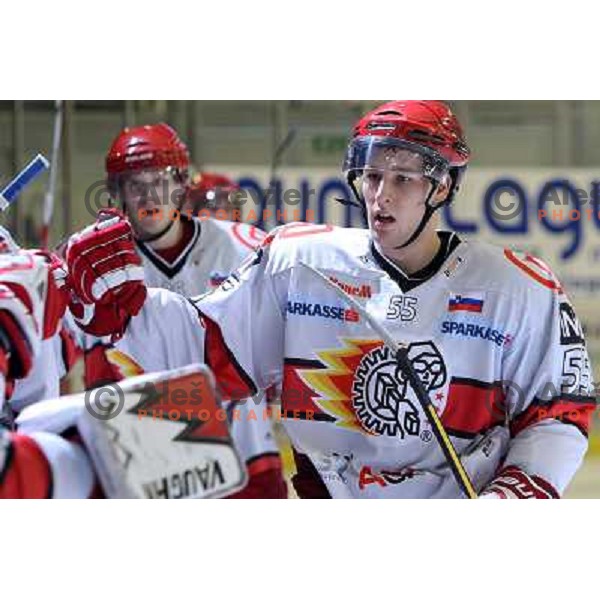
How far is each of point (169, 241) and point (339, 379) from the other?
44 cm

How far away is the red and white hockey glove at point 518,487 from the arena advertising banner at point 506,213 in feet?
1.27

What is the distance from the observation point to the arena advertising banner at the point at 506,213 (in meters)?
2.25

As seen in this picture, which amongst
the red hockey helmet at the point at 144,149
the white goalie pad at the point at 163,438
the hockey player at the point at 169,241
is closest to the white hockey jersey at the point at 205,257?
the hockey player at the point at 169,241

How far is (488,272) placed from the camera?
189 cm

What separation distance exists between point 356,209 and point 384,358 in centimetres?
27

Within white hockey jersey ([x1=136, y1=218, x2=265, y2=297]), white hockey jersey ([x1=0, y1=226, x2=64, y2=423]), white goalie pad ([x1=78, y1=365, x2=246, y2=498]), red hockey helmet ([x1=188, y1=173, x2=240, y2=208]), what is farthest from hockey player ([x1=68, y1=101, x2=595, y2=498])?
white goalie pad ([x1=78, y1=365, x2=246, y2=498])

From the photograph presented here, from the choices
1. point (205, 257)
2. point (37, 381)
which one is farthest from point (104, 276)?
point (205, 257)

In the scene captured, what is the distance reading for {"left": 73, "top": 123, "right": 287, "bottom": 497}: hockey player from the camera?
1.98 m

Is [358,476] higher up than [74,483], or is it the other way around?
[74,483]

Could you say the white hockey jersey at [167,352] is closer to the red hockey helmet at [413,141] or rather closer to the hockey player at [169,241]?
the hockey player at [169,241]

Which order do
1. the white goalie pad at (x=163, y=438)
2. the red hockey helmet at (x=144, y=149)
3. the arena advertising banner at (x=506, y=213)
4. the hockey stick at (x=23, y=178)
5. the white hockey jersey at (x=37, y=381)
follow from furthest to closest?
the arena advertising banner at (x=506, y=213) < the red hockey helmet at (x=144, y=149) < the hockey stick at (x=23, y=178) < the white hockey jersey at (x=37, y=381) < the white goalie pad at (x=163, y=438)

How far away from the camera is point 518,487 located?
1.83m
